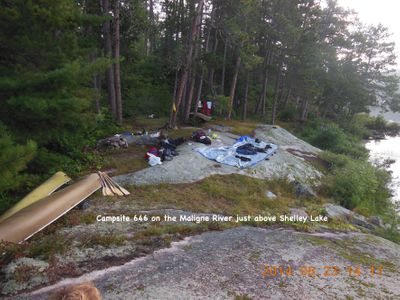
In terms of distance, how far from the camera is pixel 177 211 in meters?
7.71

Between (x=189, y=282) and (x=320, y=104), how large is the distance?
29696mm

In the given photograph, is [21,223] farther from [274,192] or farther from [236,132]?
[236,132]

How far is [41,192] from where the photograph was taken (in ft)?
23.4

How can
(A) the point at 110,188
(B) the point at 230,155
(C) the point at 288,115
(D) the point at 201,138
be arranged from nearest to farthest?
1. (A) the point at 110,188
2. (B) the point at 230,155
3. (D) the point at 201,138
4. (C) the point at 288,115

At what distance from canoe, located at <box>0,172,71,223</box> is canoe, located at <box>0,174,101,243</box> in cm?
22

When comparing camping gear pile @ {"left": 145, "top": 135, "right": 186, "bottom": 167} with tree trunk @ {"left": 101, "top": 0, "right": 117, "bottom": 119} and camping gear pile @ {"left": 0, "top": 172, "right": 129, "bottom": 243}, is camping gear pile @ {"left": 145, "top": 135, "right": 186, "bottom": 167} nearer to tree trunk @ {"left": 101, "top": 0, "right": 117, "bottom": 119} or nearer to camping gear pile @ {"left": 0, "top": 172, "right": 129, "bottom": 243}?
camping gear pile @ {"left": 0, "top": 172, "right": 129, "bottom": 243}

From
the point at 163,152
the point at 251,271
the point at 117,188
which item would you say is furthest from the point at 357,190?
the point at 117,188

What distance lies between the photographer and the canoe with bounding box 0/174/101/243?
5.41 m

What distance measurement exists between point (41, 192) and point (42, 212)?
1.27 metres

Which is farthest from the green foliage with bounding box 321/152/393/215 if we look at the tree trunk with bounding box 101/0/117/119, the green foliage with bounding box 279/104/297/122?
the green foliage with bounding box 279/104/297/122

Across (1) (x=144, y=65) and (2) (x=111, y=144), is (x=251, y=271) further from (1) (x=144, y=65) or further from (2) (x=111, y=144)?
(1) (x=144, y=65)

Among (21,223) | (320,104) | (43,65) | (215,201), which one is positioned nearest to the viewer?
(21,223)

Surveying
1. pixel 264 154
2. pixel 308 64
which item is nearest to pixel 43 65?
pixel 264 154

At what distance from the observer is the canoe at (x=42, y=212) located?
5410 mm
